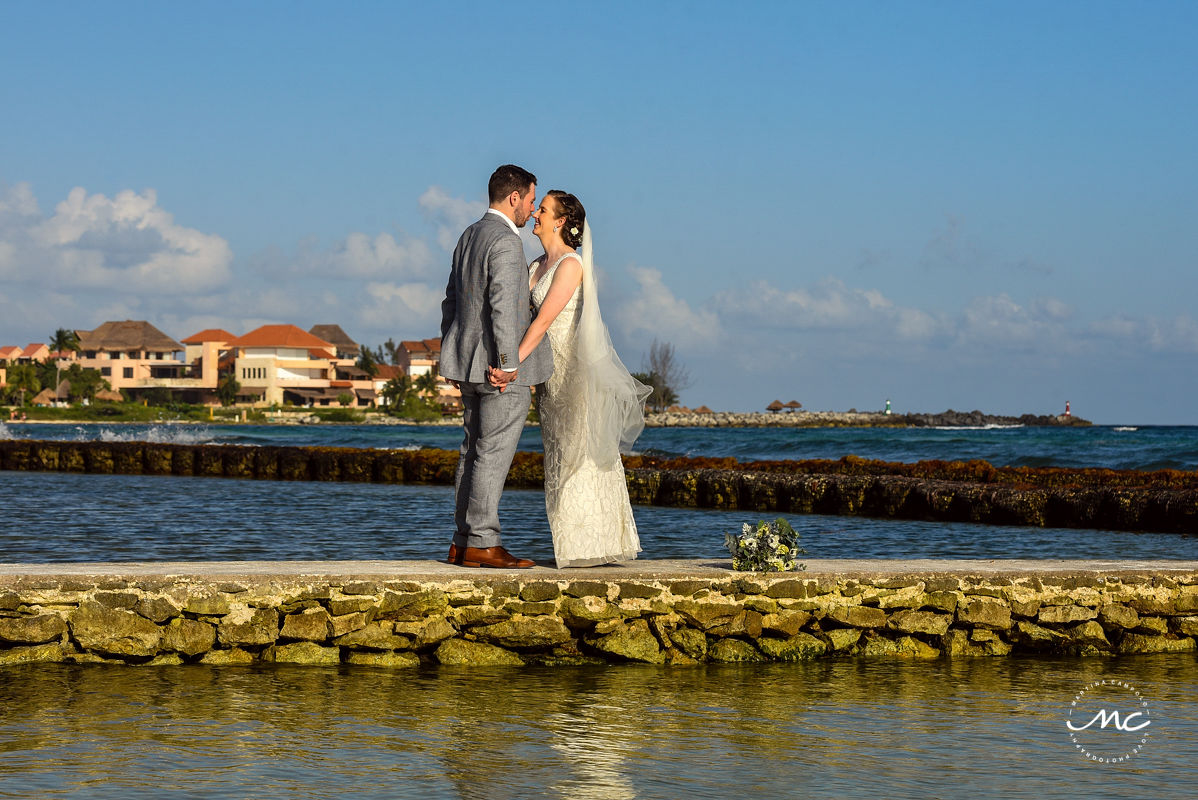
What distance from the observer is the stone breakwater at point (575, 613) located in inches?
256

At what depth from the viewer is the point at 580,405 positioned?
7246mm

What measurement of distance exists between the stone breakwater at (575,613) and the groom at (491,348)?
0.51 meters

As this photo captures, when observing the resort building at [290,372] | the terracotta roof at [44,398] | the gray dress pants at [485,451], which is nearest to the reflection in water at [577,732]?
the gray dress pants at [485,451]

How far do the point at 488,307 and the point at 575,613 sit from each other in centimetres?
186

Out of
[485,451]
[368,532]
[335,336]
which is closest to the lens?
[485,451]

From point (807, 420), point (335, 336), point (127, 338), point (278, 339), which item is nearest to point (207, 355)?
point (278, 339)

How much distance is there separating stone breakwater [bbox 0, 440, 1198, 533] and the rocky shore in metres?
80.6

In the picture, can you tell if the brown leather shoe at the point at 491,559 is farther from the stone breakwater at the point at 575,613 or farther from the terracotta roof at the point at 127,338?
the terracotta roof at the point at 127,338

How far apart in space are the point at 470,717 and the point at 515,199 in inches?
122

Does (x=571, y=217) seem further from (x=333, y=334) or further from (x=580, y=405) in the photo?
(x=333, y=334)

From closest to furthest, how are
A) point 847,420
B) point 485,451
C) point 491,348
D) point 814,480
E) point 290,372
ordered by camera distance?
point 491,348 → point 485,451 → point 814,480 → point 847,420 → point 290,372

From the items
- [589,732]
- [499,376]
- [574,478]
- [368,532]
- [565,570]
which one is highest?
[499,376]

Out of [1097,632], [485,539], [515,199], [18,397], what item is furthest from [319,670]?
[18,397]

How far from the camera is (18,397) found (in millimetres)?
119000
